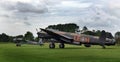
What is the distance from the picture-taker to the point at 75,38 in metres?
64.9

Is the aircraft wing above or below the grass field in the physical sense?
above

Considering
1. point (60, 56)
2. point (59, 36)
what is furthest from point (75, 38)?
point (60, 56)

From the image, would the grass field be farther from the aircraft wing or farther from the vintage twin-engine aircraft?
the aircraft wing

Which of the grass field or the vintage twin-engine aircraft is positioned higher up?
the vintage twin-engine aircraft

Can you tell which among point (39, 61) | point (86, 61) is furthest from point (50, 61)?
point (86, 61)

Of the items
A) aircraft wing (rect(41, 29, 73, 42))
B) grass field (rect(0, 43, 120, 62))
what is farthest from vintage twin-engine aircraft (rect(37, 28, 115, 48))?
grass field (rect(0, 43, 120, 62))

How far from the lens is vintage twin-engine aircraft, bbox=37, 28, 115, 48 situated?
62969 mm

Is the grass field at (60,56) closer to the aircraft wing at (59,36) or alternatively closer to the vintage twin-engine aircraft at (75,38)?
the vintage twin-engine aircraft at (75,38)

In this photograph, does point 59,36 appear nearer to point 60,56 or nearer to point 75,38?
point 75,38

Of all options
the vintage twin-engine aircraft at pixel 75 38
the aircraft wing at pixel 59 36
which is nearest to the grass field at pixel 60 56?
the vintage twin-engine aircraft at pixel 75 38

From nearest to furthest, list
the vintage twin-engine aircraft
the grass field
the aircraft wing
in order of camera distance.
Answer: the grass field → the vintage twin-engine aircraft → the aircraft wing

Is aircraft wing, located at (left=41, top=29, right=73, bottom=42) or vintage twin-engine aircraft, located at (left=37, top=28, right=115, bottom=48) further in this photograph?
aircraft wing, located at (left=41, top=29, right=73, bottom=42)

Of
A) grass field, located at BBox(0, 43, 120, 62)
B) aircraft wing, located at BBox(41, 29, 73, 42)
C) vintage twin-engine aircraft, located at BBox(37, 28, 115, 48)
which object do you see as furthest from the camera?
aircraft wing, located at BBox(41, 29, 73, 42)

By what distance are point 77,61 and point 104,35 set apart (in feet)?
120
